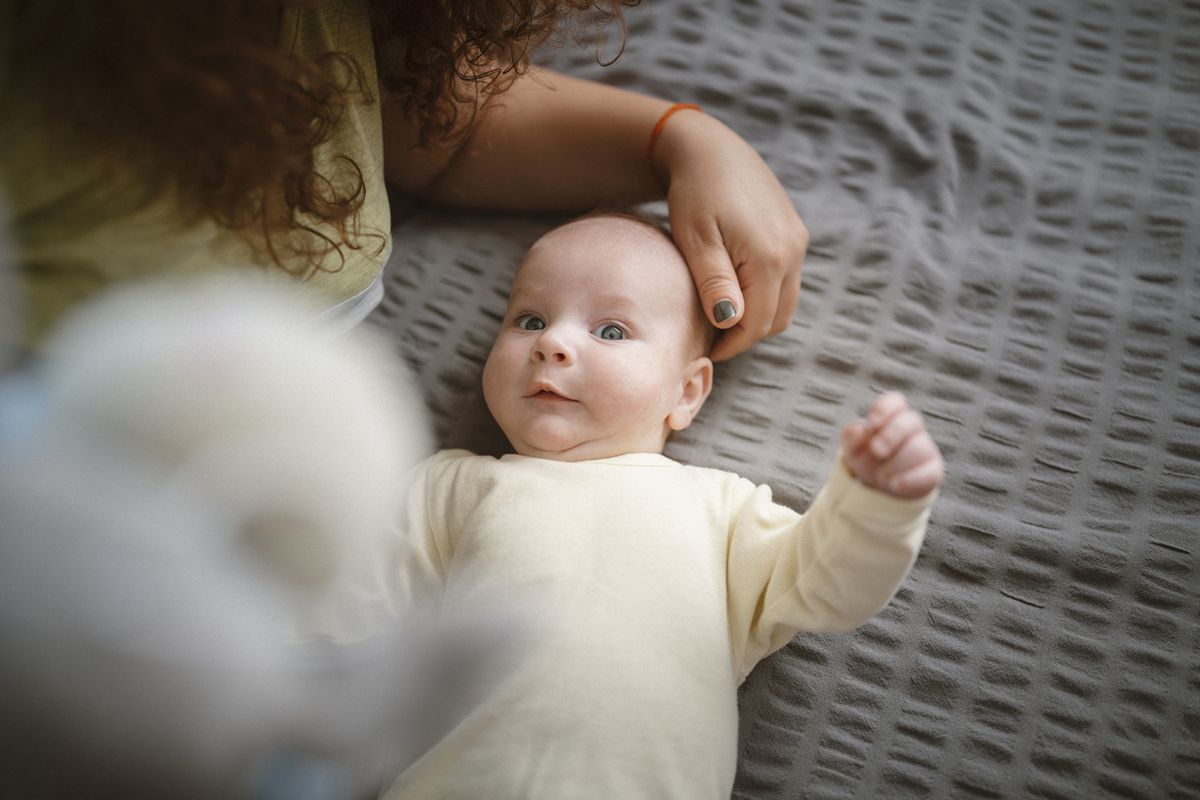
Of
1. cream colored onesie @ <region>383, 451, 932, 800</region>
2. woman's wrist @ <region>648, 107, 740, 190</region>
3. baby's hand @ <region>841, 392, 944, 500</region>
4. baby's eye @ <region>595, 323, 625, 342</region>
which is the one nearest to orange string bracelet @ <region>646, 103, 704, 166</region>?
woman's wrist @ <region>648, 107, 740, 190</region>

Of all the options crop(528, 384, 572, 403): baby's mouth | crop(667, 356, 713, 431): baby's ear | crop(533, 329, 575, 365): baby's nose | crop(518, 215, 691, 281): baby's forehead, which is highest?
crop(518, 215, 691, 281): baby's forehead

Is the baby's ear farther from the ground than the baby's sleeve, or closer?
farther from the ground

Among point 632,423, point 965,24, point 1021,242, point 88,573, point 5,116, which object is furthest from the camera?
point 965,24

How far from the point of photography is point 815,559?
2.14 ft

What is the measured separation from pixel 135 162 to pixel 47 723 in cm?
33

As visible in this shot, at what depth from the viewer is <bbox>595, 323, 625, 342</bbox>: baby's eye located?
32.3 inches

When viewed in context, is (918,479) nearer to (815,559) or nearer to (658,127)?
(815,559)

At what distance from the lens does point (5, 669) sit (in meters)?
0.40

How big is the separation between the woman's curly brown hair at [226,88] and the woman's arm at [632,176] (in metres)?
0.14

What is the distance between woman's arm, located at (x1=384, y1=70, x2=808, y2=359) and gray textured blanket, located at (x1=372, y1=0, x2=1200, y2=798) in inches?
2.0

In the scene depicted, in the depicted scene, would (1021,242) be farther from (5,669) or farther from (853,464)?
(5,669)

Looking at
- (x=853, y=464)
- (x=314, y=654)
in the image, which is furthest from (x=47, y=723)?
(x=853, y=464)

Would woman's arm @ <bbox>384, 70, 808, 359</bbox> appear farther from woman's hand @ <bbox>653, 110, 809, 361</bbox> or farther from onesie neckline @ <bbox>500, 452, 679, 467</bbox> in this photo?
onesie neckline @ <bbox>500, 452, 679, 467</bbox>

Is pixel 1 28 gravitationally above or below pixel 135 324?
above
